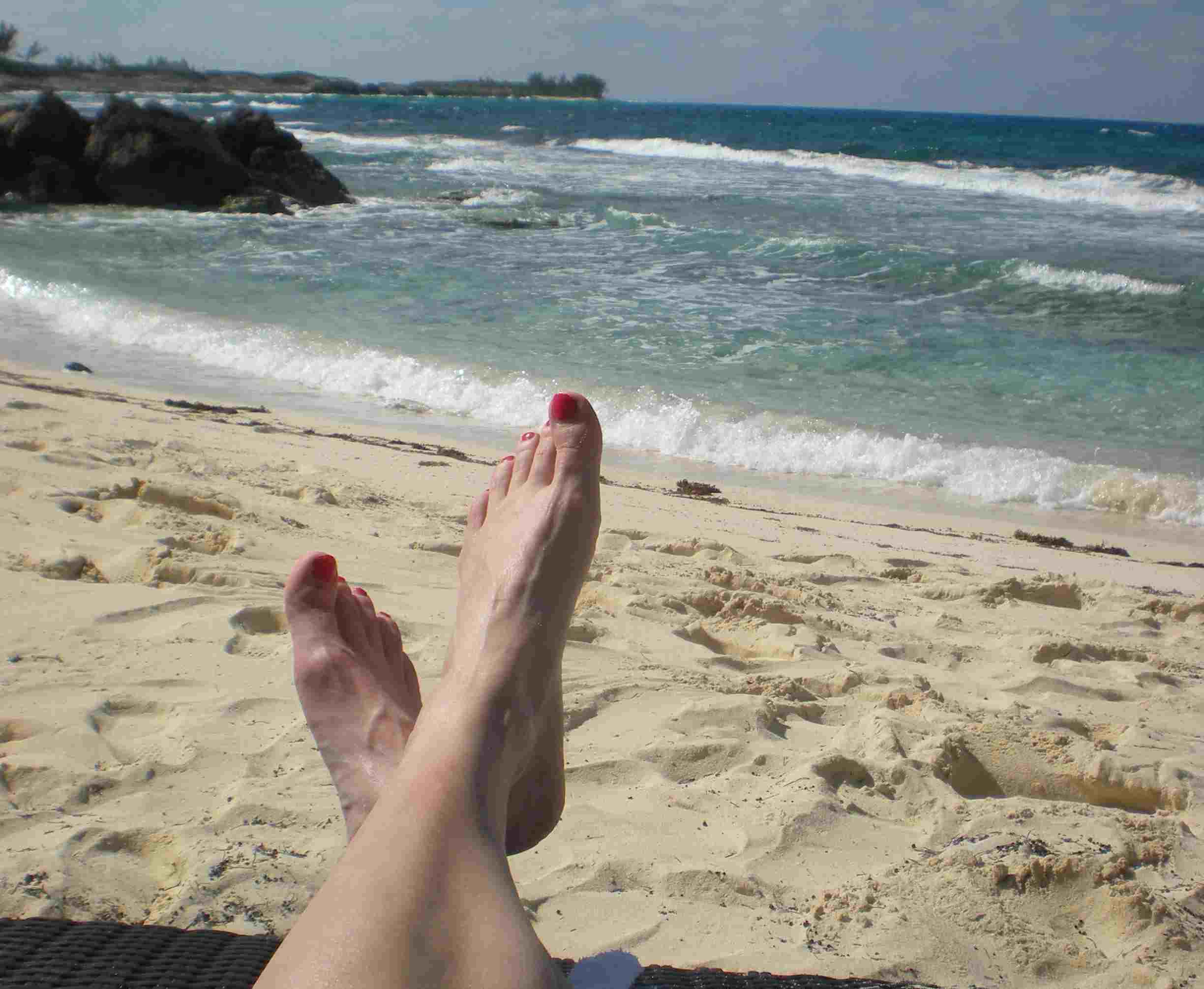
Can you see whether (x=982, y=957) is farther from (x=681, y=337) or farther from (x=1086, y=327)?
(x=1086, y=327)

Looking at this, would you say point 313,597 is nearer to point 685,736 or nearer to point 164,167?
point 685,736

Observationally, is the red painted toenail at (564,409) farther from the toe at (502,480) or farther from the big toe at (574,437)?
the toe at (502,480)

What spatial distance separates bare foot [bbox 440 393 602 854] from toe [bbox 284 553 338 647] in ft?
0.79

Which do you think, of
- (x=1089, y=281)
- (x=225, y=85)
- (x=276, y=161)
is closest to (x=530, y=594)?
(x=1089, y=281)

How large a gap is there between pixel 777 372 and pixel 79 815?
574 centimetres

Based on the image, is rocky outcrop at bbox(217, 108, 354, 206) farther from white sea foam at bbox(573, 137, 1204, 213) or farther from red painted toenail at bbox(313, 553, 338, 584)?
red painted toenail at bbox(313, 553, 338, 584)

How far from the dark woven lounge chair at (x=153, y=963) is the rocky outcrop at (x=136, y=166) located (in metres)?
14.8

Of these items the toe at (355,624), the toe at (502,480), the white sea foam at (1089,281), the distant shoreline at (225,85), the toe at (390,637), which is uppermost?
the distant shoreline at (225,85)

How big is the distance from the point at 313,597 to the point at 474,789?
80cm

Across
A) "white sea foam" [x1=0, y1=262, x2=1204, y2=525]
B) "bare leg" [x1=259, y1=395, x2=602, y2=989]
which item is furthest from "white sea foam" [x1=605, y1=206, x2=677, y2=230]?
"bare leg" [x1=259, y1=395, x2=602, y2=989]

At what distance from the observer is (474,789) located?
1.21 metres

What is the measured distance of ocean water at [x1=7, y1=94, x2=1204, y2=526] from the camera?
5500 mm

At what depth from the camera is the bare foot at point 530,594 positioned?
4.86ft

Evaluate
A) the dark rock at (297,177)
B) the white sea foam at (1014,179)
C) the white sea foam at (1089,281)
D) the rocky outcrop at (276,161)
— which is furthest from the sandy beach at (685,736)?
the white sea foam at (1014,179)
